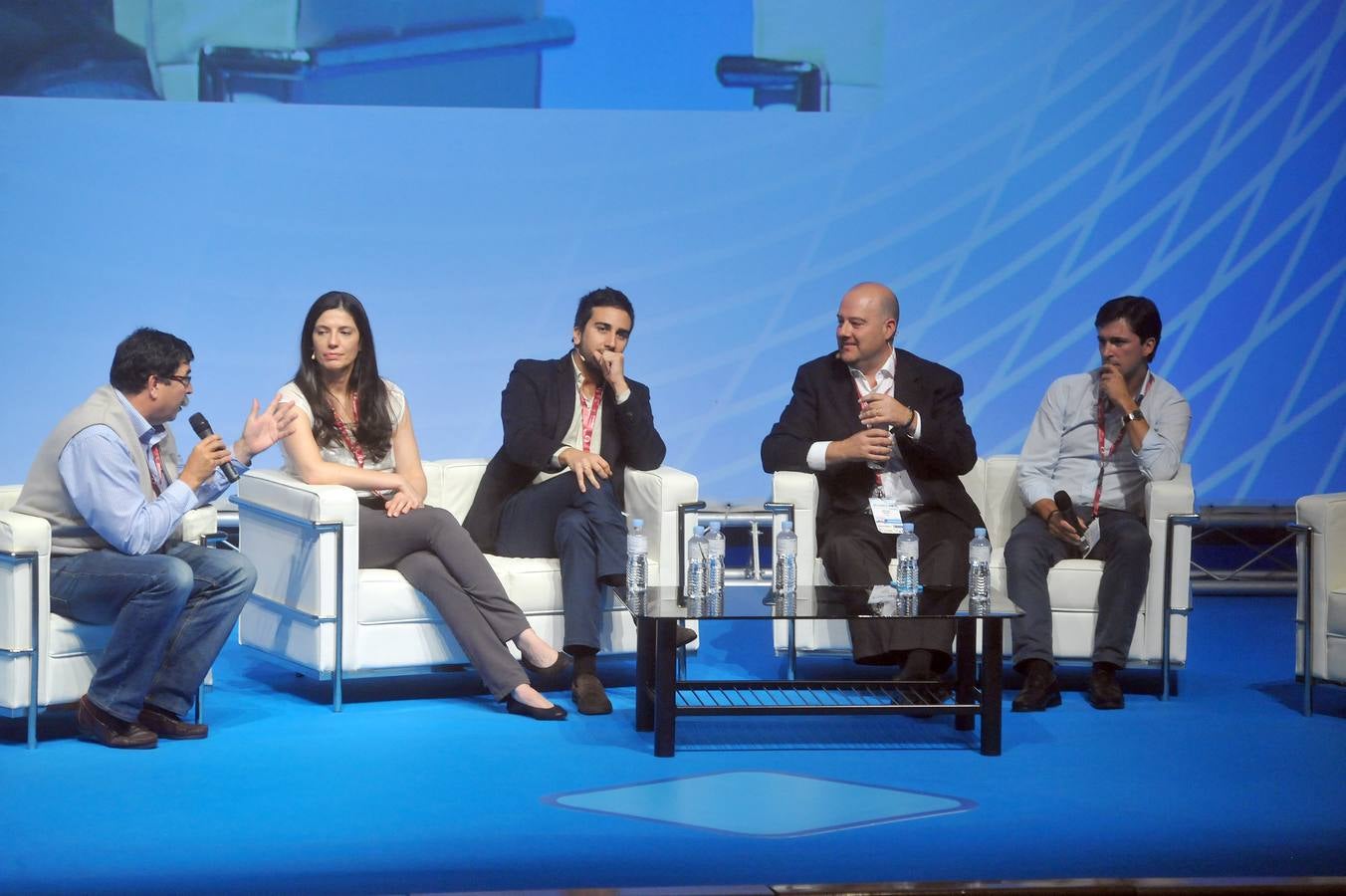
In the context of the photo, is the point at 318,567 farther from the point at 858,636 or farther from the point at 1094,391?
the point at 1094,391

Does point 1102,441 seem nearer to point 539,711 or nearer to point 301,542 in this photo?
point 539,711

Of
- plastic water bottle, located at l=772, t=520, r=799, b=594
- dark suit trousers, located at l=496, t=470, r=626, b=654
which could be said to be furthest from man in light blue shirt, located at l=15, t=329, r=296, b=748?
plastic water bottle, located at l=772, t=520, r=799, b=594

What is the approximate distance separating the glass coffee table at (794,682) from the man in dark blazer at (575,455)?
0.32 m

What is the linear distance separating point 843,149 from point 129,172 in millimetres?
2641

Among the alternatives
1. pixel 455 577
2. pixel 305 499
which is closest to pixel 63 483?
pixel 305 499

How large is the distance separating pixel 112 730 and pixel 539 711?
1.07 metres

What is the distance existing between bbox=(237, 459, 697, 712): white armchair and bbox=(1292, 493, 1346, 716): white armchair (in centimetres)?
175

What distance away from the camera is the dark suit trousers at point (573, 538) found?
455 centimetres

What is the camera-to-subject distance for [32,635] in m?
3.92

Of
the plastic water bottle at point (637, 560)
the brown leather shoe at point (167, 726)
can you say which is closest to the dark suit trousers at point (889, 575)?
the plastic water bottle at point (637, 560)

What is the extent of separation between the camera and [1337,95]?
6.42 m

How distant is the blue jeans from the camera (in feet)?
13.0

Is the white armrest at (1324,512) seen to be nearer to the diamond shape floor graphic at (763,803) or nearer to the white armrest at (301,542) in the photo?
the diamond shape floor graphic at (763,803)

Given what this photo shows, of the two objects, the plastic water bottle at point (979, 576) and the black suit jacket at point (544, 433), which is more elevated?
the black suit jacket at point (544, 433)
